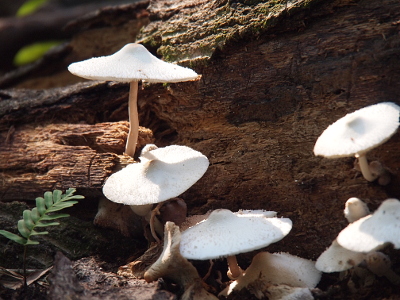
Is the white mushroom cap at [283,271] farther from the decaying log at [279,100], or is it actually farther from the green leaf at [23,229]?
the green leaf at [23,229]

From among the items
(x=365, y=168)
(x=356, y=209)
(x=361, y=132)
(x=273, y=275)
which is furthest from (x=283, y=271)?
(x=361, y=132)

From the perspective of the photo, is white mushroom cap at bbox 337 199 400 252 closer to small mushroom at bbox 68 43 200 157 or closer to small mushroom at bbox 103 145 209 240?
small mushroom at bbox 103 145 209 240

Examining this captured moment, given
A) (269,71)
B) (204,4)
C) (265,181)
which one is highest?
(204,4)


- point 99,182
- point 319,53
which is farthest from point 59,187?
point 319,53

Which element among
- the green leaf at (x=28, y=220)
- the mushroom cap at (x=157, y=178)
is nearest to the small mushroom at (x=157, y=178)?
the mushroom cap at (x=157, y=178)

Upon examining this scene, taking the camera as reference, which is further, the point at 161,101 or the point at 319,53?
the point at 161,101

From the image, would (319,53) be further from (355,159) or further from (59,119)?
(59,119)

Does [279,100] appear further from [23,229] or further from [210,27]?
[23,229]
